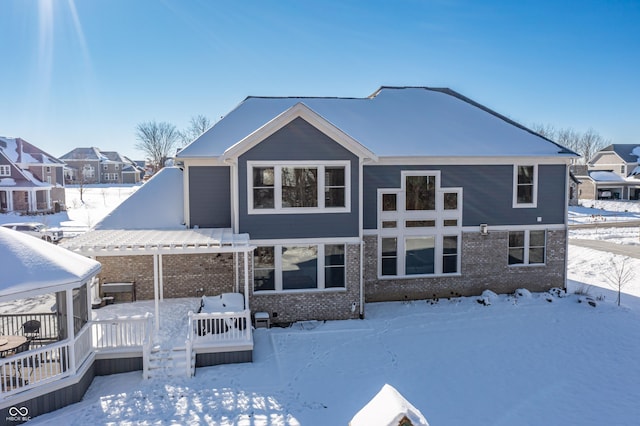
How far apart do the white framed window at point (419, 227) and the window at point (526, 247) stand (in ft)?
8.39

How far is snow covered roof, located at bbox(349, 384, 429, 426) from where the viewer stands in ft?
8.11

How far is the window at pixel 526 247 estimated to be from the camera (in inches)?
709

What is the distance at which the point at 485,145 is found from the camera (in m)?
17.8

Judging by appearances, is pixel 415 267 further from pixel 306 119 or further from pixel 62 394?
pixel 62 394

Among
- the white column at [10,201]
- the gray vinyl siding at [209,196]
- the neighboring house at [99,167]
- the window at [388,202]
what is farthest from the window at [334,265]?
the neighboring house at [99,167]

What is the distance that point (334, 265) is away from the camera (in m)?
15.0

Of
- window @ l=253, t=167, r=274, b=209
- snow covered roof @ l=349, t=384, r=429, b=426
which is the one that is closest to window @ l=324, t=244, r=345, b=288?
window @ l=253, t=167, r=274, b=209

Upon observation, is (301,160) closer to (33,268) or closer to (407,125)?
(407,125)

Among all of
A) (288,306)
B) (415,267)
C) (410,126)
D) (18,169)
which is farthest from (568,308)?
(18,169)

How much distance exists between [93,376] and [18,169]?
143 ft

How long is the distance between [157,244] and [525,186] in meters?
14.6

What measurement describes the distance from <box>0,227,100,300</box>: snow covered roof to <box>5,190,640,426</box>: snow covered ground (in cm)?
278

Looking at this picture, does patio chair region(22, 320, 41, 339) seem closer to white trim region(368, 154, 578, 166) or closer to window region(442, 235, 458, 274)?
white trim region(368, 154, 578, 166)

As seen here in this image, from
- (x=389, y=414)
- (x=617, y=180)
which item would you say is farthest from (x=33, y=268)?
(x=617, y=180)
